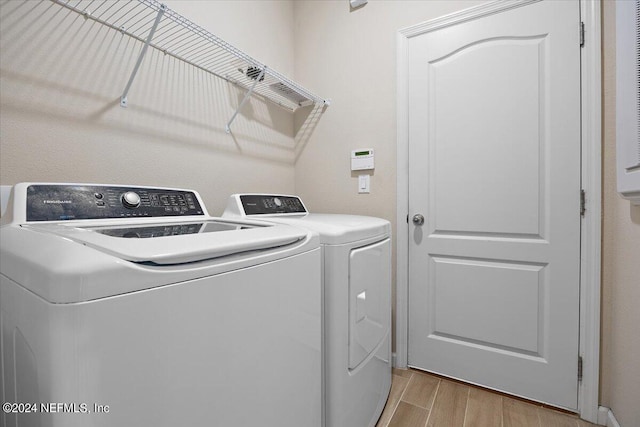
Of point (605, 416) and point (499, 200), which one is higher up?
point (499, 200)

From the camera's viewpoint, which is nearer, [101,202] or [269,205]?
[101,202]

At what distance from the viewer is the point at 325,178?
2201mm

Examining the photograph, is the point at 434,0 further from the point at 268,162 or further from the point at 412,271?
the point at 412,271

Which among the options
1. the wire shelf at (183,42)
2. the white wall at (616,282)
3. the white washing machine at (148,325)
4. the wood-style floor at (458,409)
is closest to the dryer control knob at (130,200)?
the white washing machine at (148,325)

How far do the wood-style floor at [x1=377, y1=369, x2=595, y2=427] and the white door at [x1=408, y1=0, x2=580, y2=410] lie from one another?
0.24 ft

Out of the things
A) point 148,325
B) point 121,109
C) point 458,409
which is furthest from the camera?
point 458,409

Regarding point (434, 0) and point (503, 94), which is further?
point (434, 0)

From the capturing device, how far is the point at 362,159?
204 cm

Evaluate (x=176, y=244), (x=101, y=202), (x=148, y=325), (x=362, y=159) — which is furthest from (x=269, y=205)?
(x=148, y=325)

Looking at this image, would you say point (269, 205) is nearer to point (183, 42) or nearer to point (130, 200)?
point (130, 200)

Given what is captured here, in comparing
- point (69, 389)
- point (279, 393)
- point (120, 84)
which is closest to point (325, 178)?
point (120, 84)

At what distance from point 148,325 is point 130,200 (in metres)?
0.73

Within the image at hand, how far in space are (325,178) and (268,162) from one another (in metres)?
0.45

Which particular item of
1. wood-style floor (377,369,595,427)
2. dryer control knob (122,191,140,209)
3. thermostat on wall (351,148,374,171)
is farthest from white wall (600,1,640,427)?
dryer control knob (122,191,140,209)
